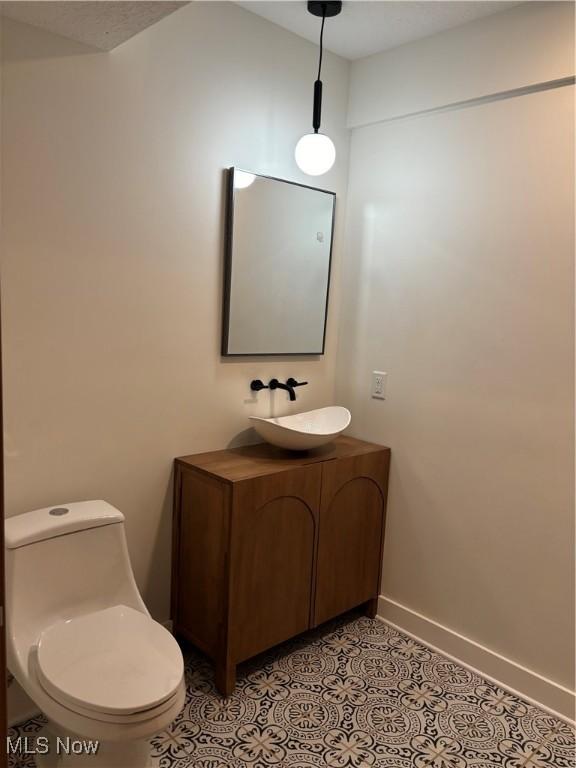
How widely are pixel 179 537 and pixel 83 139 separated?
153cm

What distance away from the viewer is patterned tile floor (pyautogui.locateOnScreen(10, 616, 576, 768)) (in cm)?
198

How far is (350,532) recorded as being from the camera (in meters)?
2.65

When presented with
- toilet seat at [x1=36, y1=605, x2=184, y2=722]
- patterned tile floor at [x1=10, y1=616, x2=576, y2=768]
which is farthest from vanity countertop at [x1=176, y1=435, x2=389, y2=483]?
patterned tile floor at [x1=10, y1=616, x2=576, y2=768]

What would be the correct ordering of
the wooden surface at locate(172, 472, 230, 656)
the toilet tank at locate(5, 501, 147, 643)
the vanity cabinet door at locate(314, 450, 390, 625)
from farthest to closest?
1. the vanity cabinet door at locate(314, 450, 390, 625)
2. the wooden surface at locate(172, 472, 230, 656)
3. the toilet tank at locate(5, 501, 147, 643)

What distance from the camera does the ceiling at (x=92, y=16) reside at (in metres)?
1.64

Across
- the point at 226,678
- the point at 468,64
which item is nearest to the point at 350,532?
the point at 226,678

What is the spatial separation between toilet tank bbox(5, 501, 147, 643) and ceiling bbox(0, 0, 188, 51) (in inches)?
60.3

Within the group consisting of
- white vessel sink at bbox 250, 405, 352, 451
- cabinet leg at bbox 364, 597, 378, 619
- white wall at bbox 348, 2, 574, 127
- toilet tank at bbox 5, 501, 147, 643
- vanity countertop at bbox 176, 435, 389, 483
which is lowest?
cabinet leg at bbox 364, 597, 378, 619

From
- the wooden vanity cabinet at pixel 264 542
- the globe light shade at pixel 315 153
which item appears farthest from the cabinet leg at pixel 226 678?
the globe light shade at pixel 315 153

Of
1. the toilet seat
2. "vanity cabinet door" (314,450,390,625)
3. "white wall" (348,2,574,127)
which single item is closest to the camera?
the toilet seat

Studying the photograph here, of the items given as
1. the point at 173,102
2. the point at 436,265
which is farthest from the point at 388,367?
the point at 173,102

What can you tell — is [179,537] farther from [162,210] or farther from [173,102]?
[173,102]

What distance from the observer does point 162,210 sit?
2.25m

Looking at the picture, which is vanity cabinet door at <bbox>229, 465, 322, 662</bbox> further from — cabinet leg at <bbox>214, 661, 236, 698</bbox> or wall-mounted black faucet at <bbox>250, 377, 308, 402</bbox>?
wall-mounted black faucet at <bbox>250, 377, 308, 402</bbox>
